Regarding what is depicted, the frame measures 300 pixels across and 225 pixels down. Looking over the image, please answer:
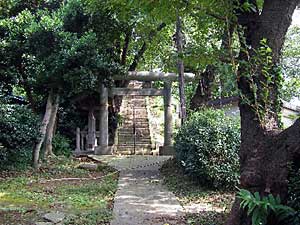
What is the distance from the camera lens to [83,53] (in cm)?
990

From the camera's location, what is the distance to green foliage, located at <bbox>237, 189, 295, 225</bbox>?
332 cm

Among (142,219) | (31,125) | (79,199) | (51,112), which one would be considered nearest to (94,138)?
(51,112)

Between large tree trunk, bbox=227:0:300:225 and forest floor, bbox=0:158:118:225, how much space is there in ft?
6.94

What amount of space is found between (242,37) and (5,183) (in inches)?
245

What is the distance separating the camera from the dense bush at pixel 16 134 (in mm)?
9258

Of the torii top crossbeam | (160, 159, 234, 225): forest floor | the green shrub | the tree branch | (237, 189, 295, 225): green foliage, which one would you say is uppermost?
the tree branch

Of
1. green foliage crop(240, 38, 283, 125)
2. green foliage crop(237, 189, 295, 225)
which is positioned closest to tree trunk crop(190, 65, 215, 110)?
green foliage crop(240, 38, 283, 125)

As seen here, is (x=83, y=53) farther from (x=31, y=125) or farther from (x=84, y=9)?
(x=31, y=125)

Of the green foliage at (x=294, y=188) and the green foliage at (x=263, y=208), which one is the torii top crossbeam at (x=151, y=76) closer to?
the green foliage at (x=294, y=188)

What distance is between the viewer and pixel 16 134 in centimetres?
933

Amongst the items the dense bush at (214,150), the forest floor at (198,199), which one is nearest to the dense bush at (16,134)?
the forest floor at (198,199)

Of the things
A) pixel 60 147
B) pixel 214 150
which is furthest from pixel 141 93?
pixel 214 150

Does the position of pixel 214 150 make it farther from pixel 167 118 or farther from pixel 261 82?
pixel 167 118

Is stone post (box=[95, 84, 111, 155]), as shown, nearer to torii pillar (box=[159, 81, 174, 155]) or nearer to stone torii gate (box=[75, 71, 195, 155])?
stone torii gate (box=[75, 71, 195, 155])
